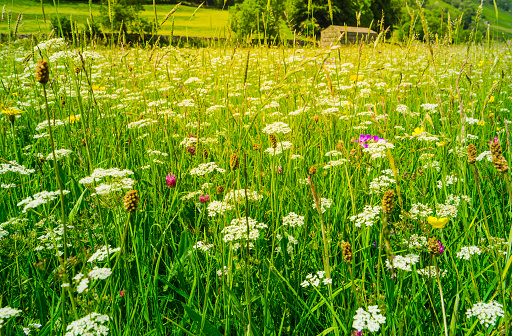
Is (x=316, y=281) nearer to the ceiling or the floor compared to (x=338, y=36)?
nearer to the floor

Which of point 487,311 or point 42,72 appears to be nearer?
point 42,72

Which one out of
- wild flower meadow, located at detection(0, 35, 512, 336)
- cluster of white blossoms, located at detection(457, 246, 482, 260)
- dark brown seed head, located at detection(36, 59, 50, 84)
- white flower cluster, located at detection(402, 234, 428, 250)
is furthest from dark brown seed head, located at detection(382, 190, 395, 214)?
dark brown seed head, located at detection(36, 59, 50, 84)

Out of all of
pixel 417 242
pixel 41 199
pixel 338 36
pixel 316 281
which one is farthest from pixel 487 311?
pixel 338 36

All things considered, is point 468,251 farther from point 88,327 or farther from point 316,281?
point 88,327

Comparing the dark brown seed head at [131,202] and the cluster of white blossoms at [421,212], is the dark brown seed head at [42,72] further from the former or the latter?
the cluster of white blossoms at [421,212]

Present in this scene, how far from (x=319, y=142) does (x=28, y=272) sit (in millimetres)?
1696

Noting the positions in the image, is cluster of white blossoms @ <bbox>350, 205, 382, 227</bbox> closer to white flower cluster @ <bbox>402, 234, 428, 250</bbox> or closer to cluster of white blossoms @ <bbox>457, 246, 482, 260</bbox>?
white flower cluster @ <bbox>402, 234, 428, 250</bbox>

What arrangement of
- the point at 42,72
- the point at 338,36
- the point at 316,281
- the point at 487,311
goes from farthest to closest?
the point at 338,36 → the point at 316,281 → the point at 487,311 → the point at 42,72

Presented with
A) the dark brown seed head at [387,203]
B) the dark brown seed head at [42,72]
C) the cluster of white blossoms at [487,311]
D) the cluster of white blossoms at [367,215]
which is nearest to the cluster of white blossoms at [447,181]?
the cluster of white blossoms at [367,215]

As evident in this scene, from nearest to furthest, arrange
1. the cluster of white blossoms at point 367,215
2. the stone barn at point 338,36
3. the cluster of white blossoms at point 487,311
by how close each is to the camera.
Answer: the cluster of white blossoms at point 487,311 → the cluster of white blossoms at point 367,215 → the stone barn at point 338,36

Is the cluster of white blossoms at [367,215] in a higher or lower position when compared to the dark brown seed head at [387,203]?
lower

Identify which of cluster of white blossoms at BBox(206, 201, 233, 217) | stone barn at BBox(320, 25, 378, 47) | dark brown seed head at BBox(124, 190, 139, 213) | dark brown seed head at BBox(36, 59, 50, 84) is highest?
stone barn at BBox(320, 25, 378, 47)

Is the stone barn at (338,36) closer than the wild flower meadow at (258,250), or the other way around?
the wild flower meadow at (258,250)

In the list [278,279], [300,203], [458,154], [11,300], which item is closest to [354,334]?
[278,279]
